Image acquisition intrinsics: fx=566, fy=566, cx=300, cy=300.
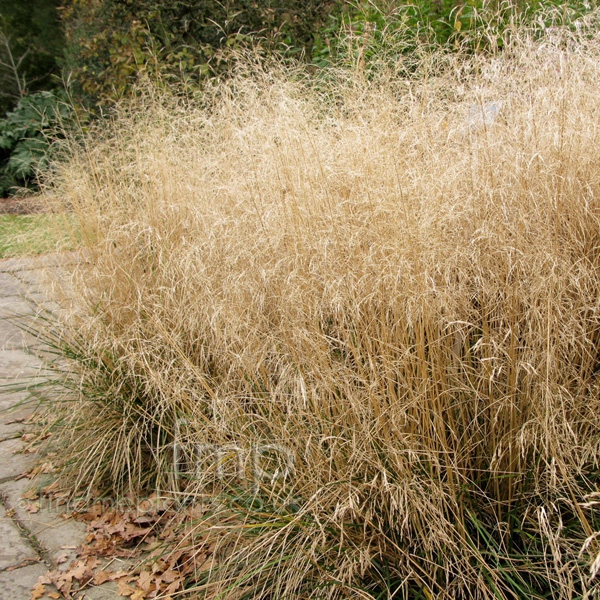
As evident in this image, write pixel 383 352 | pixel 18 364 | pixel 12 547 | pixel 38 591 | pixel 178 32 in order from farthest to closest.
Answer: pixel 178 32, pixel 18 364, pixel 12 547, pixel 38 591, pixel 383 352

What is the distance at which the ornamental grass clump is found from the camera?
162 centimetres

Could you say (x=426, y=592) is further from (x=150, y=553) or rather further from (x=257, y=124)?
(x=257, y=124)

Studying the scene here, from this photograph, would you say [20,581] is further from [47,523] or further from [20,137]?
[20,137]

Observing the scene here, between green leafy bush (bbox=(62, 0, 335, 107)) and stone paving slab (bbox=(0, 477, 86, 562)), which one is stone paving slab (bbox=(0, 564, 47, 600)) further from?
green leafy bush (bbox=(62, 0, 335, 107))

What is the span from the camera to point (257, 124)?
2973 millimetres

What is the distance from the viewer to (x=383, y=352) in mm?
1774

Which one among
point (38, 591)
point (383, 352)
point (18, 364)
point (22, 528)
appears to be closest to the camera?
point (383, 352)

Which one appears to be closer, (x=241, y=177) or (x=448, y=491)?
(x=448, y=491)

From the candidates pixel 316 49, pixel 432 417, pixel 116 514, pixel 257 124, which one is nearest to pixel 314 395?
pixel 432 417

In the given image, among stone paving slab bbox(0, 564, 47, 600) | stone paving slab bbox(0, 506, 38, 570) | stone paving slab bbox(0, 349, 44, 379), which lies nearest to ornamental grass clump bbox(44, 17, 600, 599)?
stone paving slab bbox(0, 506, 38, 570)

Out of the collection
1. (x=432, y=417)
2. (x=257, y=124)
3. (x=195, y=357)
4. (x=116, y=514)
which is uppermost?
(x=257, y=124)

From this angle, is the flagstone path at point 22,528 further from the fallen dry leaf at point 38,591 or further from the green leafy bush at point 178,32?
the green leafy bush at point 178,32

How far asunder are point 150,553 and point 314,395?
1005 millimetres

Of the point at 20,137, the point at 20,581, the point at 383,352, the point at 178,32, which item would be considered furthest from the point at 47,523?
the point at 20,137
